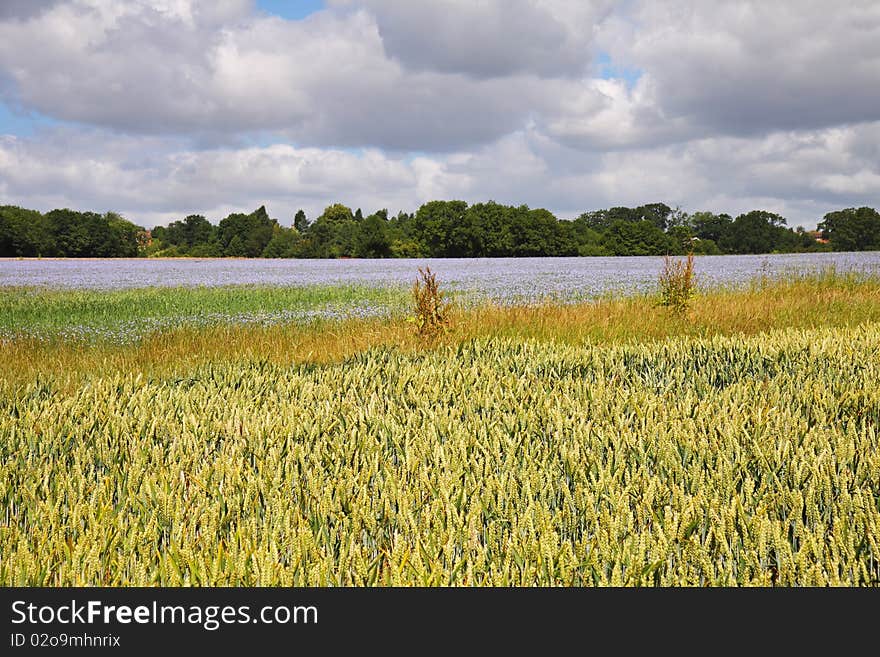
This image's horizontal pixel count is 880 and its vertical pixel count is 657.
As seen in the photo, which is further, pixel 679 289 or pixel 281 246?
pixel 281 246

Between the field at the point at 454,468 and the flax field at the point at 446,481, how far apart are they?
2cm

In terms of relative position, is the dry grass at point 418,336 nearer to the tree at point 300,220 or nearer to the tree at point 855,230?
the tree at point 855,230

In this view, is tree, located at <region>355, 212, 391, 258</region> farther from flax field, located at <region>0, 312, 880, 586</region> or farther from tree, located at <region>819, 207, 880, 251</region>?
flax field, located at <region>0, 312, 880, 586</region>

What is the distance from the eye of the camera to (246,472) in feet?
10.4

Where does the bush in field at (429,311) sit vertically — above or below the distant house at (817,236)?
below

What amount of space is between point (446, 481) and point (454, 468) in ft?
0.71

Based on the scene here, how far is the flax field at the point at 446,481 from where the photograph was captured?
2.31m

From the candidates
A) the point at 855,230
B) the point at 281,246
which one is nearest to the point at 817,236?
the point at 855,230

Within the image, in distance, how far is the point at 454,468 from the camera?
316cm

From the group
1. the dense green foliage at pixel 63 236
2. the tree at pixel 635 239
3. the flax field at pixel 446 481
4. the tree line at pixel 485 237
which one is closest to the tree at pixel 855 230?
the tree line at pixel 485 237

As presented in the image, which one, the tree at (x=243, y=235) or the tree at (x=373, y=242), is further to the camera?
the tree at (x=243, y=235)

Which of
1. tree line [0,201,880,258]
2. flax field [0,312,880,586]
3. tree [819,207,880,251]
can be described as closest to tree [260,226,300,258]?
tree line [0,201,880,258]

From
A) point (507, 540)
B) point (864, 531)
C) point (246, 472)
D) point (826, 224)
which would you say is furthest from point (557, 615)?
point (826, 224)

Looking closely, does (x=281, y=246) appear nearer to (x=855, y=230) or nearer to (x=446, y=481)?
(x=855, y=230)
